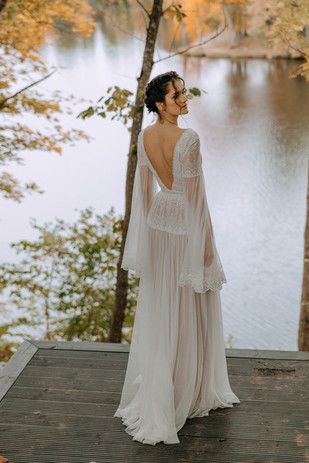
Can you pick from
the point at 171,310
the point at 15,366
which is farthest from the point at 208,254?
the point at 15,366

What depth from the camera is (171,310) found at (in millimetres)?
3449

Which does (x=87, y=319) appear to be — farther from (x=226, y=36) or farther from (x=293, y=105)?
(x=226, y=36)

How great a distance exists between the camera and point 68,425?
346cm

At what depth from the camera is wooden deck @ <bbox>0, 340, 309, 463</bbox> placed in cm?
319

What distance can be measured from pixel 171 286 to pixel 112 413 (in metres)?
0.79

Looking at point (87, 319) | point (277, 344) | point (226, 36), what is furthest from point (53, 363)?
point (226, 36)

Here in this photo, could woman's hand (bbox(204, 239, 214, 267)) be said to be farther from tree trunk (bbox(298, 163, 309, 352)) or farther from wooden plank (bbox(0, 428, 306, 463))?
tree trunk (bbox(298, 163, 309, 352))

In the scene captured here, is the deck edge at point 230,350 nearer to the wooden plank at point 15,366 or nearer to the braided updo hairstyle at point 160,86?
the wooden plank at point 15,366

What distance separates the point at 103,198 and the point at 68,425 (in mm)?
10022

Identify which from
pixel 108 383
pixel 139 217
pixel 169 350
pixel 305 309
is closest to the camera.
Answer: pixel 169 350

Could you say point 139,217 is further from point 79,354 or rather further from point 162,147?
point 79,354

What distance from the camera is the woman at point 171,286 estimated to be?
324cm

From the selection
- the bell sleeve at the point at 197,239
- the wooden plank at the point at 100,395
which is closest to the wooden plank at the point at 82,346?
the wooden plank at the point at 100,395

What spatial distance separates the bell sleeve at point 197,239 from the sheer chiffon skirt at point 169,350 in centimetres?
7
